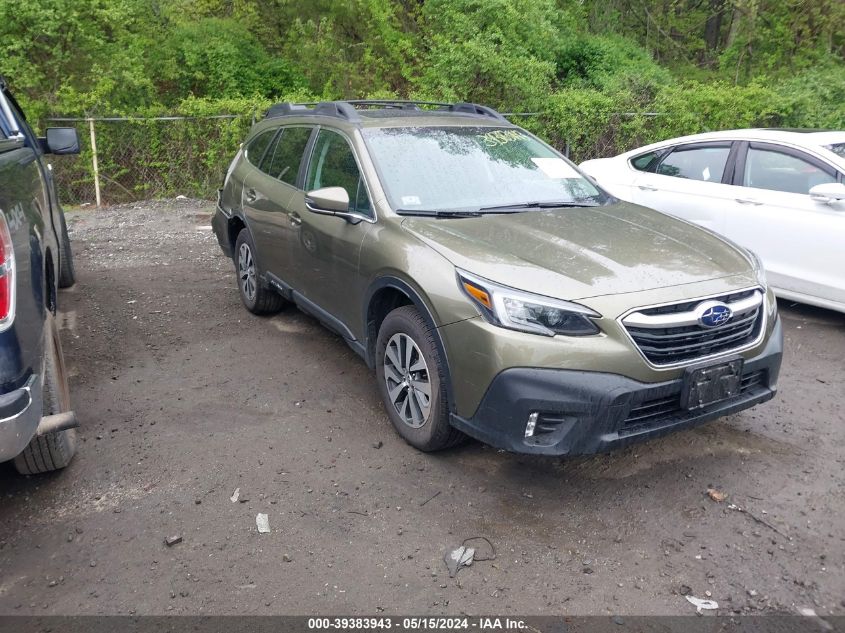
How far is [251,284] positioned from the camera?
6.17 m

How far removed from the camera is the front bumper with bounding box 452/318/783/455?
10.4 feet

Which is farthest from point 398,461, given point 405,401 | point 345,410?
point 345,410

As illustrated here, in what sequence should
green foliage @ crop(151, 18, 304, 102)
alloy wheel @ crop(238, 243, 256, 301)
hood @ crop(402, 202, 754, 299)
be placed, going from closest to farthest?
hood @ crop(402, 202, 754, 299) → alloy wheel @ crop(238, 243, 256, 301) → green foliage @ crop(151, 18, 304, 102)

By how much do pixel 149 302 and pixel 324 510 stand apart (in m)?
3.99

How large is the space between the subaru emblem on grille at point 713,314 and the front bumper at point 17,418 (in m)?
2.81

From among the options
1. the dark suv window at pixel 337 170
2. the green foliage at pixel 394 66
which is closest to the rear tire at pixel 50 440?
the dark suv window at pixel 337 170

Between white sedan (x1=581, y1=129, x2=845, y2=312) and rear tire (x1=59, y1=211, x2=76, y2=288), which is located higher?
white sedan (x1=581, y1=129, x2=845, y2=312)

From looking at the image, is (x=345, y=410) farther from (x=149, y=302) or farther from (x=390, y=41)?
(x=390, y=41)

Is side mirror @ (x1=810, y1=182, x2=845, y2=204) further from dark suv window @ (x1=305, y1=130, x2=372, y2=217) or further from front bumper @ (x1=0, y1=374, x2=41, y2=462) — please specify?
front bumper @ (x1=0, y1=374, x2=41, y2=462)

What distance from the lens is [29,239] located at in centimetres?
332

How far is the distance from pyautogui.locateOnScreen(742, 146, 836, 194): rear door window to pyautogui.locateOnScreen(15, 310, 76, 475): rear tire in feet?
17.9

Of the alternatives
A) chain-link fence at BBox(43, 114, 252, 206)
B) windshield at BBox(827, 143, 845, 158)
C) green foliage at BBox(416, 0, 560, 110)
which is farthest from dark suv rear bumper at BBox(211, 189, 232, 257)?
green foliage at BBox(416, 0, 560, 110)

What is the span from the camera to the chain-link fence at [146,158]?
11.9 metres

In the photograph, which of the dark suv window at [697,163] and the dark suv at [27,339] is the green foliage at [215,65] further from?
the dark suv at [27,339]
